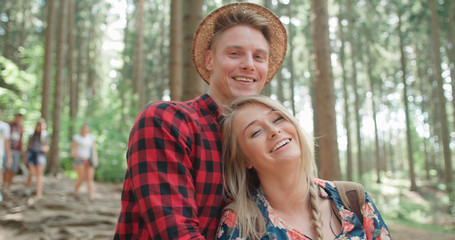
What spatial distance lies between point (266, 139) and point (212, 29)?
989mm

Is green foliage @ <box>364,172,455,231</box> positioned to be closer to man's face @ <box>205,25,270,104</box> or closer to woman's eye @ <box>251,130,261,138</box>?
man's face @ <box>205,25,270,104</box>

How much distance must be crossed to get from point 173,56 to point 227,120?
4.17 m

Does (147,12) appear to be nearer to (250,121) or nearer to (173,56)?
(173,56)

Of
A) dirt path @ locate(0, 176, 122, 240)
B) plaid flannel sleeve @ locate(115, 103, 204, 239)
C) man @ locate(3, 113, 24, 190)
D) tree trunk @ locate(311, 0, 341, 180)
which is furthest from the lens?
man @ locate(3, 113, 24, 190)

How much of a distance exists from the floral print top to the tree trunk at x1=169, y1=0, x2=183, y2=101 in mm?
3804

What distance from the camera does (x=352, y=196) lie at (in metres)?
2.11

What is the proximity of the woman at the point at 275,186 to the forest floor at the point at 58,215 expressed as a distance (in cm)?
569

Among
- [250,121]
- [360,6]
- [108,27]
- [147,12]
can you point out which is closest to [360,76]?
[360,6]

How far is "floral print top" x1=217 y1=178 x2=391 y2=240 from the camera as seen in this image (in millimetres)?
1807

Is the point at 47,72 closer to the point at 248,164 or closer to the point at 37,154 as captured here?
the point at 37,154

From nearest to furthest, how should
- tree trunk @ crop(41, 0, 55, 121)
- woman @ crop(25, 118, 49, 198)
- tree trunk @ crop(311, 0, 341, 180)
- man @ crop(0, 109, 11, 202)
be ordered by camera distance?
1. tree trunk @ crop(311, 0, 341, 180)
2. man @ crop(0, 109, 11, 202)
3. woman @ crop(25, 118, 49, 198)
4. tree trunk @ crop(41, 0, 55, 121)

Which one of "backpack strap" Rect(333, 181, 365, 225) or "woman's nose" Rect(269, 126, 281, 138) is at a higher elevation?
"woman's nose" Rect(269, 126, 281, 138)

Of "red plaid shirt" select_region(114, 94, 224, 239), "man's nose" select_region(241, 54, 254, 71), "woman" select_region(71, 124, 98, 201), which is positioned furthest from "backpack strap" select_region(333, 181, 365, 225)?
"woman" select_region(71, 124, 98, 201)

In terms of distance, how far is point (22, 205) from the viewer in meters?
8.03
